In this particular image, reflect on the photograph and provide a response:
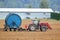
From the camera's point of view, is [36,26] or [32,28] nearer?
[36,26]

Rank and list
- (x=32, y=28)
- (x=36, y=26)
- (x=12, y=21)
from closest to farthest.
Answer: (x=36, y=26)
(x=32, y=28)
(x=12, y=21)

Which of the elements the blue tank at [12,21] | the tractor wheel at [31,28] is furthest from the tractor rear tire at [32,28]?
the blue tank at [12,21]

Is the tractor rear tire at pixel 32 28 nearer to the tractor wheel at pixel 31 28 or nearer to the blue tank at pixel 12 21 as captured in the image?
the tractor wheel at pixel 31 28

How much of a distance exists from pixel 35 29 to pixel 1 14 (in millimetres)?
42624

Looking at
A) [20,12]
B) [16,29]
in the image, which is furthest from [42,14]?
[16,29]

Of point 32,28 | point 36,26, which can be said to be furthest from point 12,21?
point 36,26

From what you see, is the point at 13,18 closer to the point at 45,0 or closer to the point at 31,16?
the point at 31,16

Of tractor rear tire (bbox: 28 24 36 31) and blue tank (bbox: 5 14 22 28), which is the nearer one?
tractor rear tire (bbox: 28 24 36 31)

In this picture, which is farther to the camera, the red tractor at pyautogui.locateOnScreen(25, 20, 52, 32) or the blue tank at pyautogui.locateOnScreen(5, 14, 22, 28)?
the blue tank at pyautogui.locateOnScreen(5, 14, 22, 28)

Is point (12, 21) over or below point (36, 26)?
over

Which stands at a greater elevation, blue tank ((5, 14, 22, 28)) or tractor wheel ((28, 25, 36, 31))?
blue tank ((5, 14, 22, 28))

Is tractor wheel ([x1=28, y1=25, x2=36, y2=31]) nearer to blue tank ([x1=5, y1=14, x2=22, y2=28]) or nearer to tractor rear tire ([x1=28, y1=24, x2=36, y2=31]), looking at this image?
tractor rear tire ([x1=28, y1=24, x2=36, y2=31])

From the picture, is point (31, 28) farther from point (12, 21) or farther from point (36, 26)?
point (12, 21)

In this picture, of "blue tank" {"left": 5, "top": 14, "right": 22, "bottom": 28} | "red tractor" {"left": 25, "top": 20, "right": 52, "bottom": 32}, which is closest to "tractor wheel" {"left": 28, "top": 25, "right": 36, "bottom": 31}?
"red tractor" {"left": 25, "top": 20, "right": 52, "bottom": 32}
